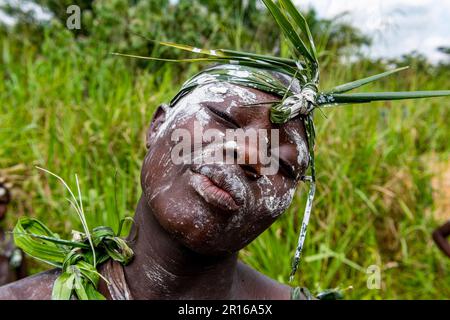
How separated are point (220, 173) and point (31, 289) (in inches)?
27.3

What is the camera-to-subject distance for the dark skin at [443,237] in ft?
12.0

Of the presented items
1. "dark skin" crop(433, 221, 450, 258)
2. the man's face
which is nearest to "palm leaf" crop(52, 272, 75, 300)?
the man's face

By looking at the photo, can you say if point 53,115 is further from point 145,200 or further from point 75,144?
point 145,200

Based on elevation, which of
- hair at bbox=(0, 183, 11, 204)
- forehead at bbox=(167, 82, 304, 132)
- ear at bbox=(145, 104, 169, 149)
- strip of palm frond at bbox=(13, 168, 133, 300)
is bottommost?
hair at bbox=(0, 183, 11, 204)

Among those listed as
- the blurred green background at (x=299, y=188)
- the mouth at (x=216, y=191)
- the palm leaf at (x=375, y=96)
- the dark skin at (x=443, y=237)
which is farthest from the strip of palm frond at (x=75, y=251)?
the dark skin at (x=443, y=237)

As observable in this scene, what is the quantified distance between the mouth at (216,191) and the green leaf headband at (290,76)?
10.0 inches

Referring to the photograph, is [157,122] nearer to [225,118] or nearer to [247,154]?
[225,118]

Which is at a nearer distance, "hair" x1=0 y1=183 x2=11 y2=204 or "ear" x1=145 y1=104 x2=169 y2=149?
"ear" x1=145 y1=104 x2=169 y2=149

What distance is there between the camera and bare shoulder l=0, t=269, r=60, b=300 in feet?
5.29

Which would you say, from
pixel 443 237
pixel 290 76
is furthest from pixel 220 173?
pixel 443 237

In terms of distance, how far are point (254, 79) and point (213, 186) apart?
1.26 ft

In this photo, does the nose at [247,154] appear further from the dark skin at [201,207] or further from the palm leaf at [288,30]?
the palm leaf at [288,30]

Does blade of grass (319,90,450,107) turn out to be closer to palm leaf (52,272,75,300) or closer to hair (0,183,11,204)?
palm leaf (52,272,75,300)
